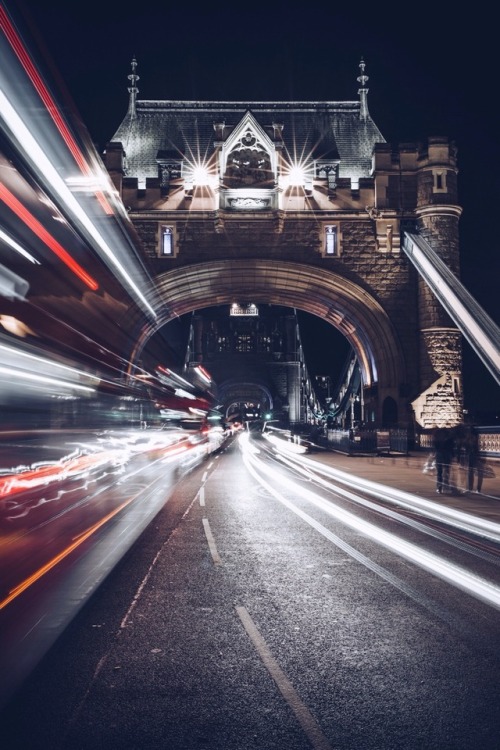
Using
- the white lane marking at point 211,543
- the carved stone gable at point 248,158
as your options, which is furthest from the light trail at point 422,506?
the carved stone gable at point 248,158

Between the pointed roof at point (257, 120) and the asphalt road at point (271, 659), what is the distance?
3090cm

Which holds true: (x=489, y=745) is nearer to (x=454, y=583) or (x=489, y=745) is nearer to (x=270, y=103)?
(x=454, y=583)

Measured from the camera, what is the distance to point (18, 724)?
10.7 ft

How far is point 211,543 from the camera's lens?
830 centimetres

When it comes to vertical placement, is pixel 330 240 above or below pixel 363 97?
below

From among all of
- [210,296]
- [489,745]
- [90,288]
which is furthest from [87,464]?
[210,296]

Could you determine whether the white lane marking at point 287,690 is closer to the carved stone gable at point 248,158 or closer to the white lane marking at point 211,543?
the white lane marking at point 211,543

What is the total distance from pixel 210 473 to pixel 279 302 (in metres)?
17.0

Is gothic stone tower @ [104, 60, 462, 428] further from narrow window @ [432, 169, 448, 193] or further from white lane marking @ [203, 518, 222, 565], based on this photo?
white lane marking @ [203, 518, 222, 565]

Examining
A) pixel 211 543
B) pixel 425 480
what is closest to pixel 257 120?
pixel 425 480

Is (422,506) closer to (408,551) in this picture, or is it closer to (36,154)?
(408,551)

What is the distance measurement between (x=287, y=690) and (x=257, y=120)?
1455 inches

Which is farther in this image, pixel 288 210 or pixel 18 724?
pixel 288 210

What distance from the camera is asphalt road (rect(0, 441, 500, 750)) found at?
10.6 ft
